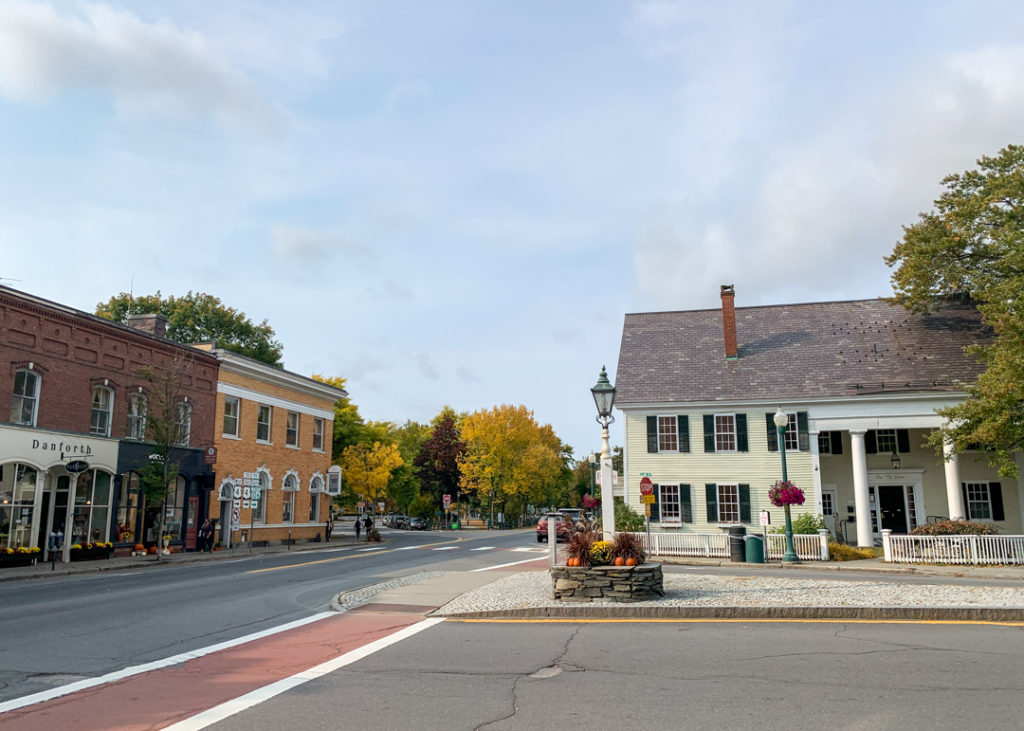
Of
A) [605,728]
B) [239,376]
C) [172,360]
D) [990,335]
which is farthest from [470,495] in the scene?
[605,728]

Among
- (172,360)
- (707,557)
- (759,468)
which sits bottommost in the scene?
(707,557)

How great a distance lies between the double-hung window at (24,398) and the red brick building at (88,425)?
0.03 metres

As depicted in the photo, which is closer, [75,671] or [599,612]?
[75,671]

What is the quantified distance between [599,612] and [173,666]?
6283mm

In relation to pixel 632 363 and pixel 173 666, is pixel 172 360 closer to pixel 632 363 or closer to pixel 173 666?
pixel 632 363

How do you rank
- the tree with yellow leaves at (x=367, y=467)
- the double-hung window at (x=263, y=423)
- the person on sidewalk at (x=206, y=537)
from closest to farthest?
the person on sidewalk at (x=206, y=537), the double-hung window at (x=263, y=423), the tree with yellow leaves at (x=367, y=467)

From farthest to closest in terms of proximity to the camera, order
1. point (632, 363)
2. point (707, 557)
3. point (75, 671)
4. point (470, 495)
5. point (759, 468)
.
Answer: point (470, 495)
point (632, 363)
point (759, 468)
point (707, 557)
point (75, 671)

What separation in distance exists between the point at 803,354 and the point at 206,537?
1069 inches

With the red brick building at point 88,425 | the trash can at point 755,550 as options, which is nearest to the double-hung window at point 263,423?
the red brick building at point 88,425

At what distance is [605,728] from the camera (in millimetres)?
6000

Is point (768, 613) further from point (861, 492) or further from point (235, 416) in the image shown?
point (235, 416)

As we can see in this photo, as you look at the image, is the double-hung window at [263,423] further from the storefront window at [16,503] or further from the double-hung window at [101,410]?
the storefront window at [16,503]

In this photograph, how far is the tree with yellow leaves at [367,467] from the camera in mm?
51125

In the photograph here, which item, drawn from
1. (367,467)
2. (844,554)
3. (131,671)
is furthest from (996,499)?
(367,467)
